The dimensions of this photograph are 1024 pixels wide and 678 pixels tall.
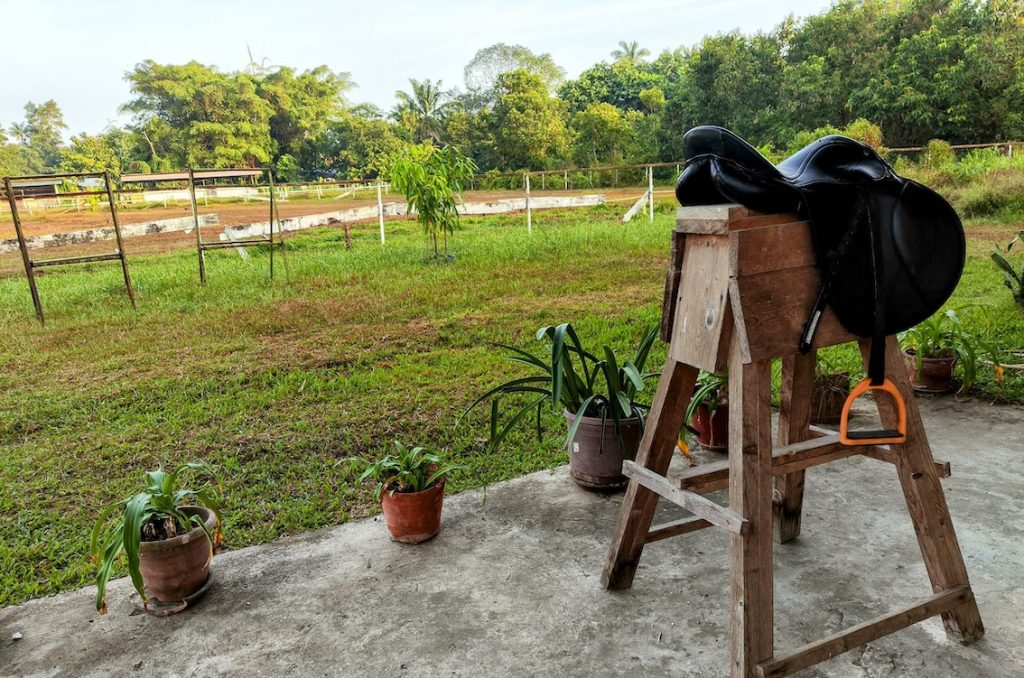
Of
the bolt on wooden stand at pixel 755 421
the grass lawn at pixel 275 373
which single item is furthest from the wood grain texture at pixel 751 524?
the grass lawn at pixel 275 373

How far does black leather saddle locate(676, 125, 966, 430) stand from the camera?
57.3 inches

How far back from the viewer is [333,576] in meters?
2.04

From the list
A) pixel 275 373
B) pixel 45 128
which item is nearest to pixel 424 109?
pixel 45 128

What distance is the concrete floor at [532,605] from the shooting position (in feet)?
5.32

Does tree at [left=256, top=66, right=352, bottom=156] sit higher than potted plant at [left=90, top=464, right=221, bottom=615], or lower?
higher

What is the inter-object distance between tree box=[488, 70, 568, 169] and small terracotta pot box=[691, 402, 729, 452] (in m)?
26.0

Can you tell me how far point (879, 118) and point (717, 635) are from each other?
22209mm

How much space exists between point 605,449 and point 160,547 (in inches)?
56.3

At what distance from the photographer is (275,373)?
172 inches

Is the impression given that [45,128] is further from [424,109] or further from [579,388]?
[579,388]

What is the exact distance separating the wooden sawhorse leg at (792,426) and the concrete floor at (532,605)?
0.24 ft

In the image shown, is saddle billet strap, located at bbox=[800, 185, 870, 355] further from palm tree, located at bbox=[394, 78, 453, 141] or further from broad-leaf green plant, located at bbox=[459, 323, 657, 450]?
palm tree, located at bbox=[394, 78, 453, 141]

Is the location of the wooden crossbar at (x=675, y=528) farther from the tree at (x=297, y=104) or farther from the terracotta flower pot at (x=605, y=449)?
the tree at (x=297, y=104)

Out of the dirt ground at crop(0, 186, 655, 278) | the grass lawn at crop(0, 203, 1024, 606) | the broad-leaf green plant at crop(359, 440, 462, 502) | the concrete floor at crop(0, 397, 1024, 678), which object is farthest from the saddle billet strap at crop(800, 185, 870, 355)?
the dirt ground at crop(0, 186, 655, 278)
